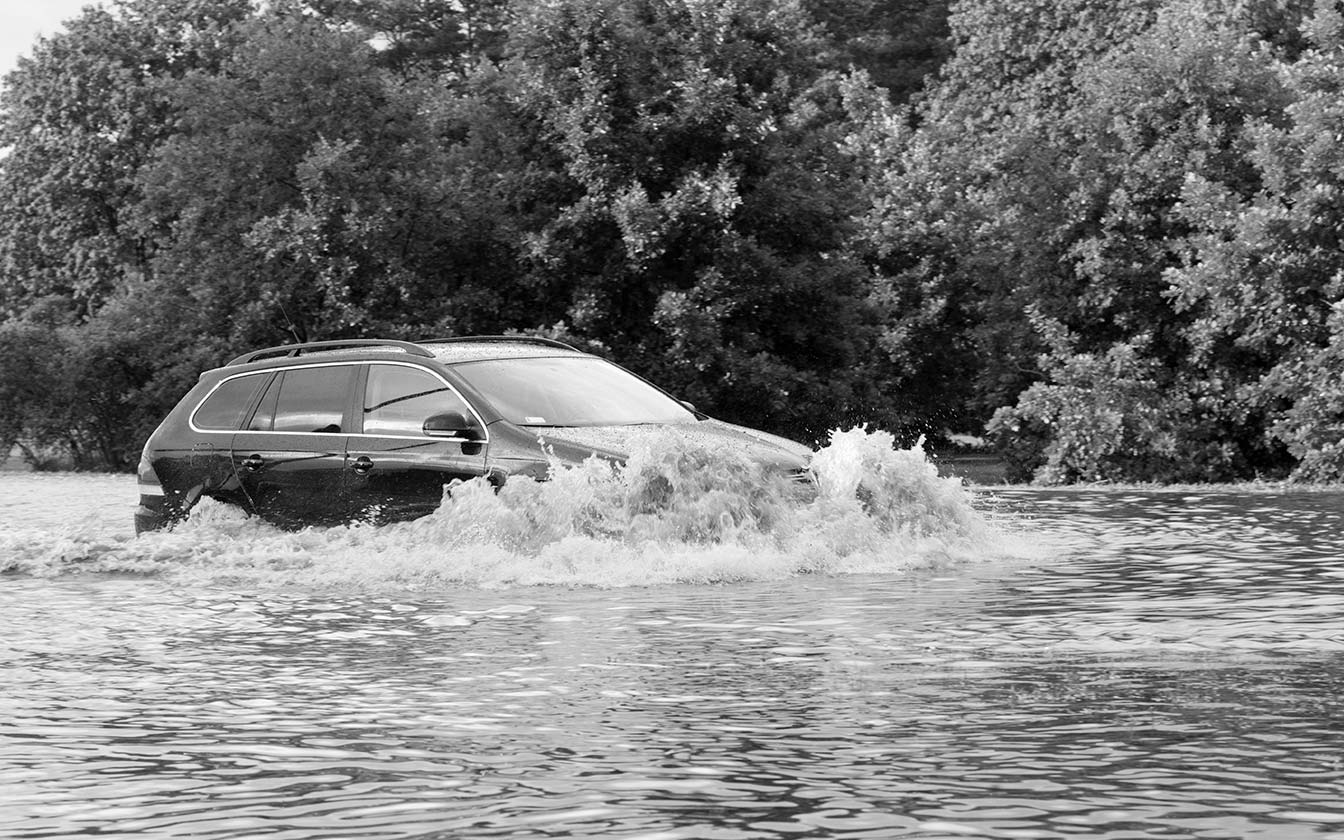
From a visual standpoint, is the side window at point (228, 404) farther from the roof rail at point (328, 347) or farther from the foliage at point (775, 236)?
the foliage at point (775, 236)

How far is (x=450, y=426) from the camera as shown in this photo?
13.4 m

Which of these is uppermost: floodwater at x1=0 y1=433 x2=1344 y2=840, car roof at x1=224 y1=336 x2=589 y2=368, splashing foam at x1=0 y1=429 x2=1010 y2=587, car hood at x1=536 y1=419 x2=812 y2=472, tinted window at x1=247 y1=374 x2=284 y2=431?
car roof at x1=224 y1=336 x2=589 y2=368

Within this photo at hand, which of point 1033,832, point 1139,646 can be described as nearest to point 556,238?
point 1139,646

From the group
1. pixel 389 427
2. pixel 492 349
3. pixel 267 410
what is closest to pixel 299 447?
pixel 267 410

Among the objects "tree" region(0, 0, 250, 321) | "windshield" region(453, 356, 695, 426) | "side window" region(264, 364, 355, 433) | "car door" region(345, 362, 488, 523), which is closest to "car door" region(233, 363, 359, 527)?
"side window" region(264, 364, 355, 433)

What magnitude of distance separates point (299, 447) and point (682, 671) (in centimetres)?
633

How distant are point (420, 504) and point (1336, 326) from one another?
55.4 ft

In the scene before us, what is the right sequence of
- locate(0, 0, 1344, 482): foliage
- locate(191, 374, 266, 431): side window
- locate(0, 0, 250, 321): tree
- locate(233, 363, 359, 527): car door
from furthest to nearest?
1. locate(0, 0, 250, 321): tree
2. locate(0, 0, 1344, 482): foliage
3. locate(191, 374, 266, 431): side window
4. locate(233, 363, 359, 527): car door

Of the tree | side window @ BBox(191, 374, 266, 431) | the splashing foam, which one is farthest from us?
the tree

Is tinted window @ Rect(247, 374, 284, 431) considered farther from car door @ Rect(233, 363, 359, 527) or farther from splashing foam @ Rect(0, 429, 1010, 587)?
splashing foam @ Rect(0, 429, 1010, 587)

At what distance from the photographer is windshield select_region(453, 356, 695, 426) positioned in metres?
13.5

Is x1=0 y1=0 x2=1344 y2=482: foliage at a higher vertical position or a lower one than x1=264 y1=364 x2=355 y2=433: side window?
higher

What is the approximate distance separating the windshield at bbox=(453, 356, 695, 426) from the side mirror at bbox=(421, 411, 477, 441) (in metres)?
0.24

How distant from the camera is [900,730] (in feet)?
22.4
